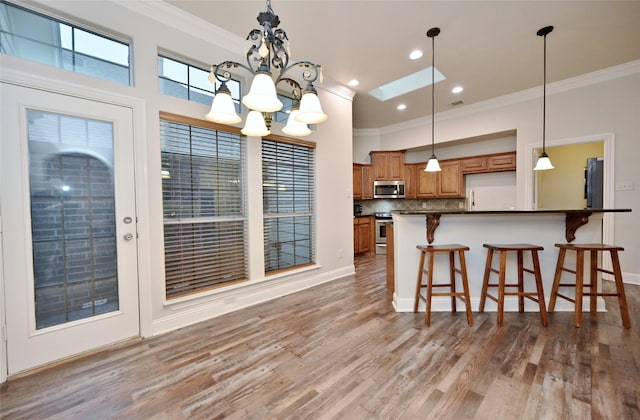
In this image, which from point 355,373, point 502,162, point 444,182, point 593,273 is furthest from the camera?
point 444,182

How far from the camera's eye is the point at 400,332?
7.77ft

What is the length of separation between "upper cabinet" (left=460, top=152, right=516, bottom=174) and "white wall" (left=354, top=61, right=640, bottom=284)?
1.39 ft

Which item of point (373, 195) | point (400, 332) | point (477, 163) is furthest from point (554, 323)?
point (373, 195)

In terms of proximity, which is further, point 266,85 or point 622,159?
point 622,159

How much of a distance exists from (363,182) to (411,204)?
1383mm

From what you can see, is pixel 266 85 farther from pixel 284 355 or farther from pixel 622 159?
pixel 622 159

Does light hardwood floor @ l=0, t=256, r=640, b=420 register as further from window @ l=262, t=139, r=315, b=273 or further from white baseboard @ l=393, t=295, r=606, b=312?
window @ l=262, t=139, r=315, b=273

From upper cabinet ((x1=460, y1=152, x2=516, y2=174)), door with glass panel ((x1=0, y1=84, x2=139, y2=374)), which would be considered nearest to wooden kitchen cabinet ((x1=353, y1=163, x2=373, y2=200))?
upper cabinet ((x1=460, y1=152, x2=516, y2=174))

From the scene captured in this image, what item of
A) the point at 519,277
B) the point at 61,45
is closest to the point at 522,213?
the point at 519,277

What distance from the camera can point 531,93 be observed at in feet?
14.1

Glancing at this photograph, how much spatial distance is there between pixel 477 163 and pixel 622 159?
1.97 meters

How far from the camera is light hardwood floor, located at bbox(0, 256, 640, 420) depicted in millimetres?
1492

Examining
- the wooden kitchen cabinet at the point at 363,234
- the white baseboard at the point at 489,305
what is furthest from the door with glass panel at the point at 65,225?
the wooden kitchen cabinet at the point at 363,234

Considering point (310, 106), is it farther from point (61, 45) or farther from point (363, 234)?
point (363, 234)
